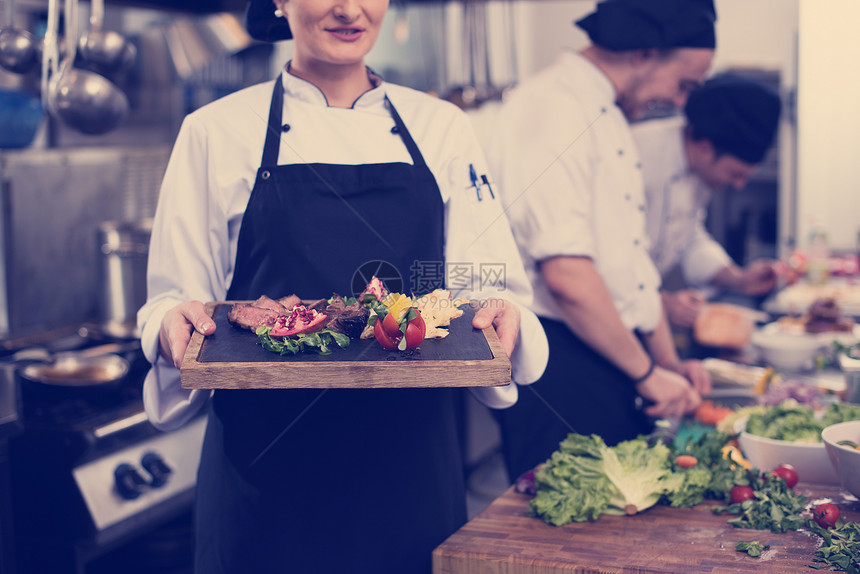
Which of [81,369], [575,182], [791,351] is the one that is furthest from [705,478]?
[81,369]

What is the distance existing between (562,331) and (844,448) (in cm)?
82

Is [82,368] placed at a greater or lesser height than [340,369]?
lesser

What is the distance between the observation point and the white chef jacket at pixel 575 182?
2.00 metres

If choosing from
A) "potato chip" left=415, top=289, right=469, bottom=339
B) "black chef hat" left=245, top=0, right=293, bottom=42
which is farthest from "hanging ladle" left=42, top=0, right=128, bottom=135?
"potato chip" left=415, top=289, right=469, bottom=339

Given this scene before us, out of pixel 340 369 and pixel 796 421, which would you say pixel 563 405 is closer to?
pixel 796 421

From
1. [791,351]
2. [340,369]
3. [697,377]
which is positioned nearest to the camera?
[340,369]

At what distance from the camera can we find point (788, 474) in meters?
1.53

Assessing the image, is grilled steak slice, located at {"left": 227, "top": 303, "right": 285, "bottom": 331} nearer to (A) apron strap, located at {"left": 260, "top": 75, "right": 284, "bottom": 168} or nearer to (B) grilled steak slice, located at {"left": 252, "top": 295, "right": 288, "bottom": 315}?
(B) grilled steak slice, located at {"left": 252, "top": 295, "right": 288, "bottom": 315}

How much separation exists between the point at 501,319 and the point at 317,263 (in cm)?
32

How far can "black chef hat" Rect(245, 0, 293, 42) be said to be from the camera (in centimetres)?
152

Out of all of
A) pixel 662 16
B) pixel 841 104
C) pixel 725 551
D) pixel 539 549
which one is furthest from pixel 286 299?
pixel 841 104

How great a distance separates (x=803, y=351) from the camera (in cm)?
276

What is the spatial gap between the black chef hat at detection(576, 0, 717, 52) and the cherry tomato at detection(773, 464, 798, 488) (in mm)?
1097

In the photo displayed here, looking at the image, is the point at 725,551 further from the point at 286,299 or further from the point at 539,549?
the point at 286,299
